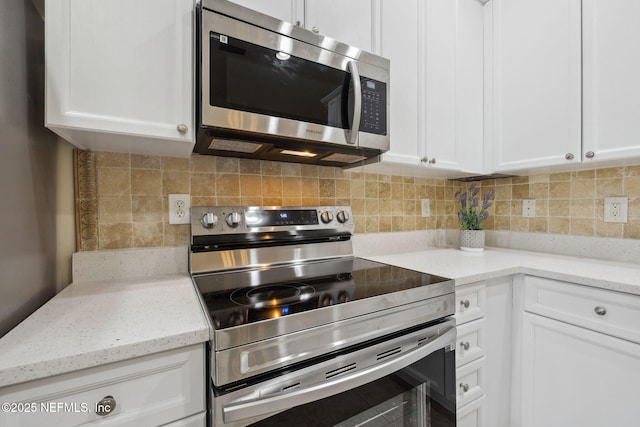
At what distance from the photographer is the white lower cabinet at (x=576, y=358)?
1031 mm

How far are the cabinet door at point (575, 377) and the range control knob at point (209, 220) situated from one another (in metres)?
1.44

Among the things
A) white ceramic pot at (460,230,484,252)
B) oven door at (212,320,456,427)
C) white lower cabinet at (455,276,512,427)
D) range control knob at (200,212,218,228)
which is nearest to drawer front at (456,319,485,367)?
white lower cabinet at (455,276,512,427)

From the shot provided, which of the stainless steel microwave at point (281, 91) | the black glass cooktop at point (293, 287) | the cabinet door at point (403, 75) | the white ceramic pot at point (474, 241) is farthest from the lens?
the white ceramic pot at point (474, 241)

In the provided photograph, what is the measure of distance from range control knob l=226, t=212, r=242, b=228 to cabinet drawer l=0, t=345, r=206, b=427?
2.00 feet

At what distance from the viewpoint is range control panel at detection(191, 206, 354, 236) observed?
1.19 m

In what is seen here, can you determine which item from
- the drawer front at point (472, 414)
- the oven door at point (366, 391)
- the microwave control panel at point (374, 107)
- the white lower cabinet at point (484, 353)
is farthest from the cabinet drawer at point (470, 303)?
the microwave control panel at point (374, 107)

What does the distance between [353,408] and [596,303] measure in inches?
40.4

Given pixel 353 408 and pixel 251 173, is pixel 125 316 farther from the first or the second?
pixel 251 173

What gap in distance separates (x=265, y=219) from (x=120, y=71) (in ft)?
2.38

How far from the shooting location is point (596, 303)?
110cm

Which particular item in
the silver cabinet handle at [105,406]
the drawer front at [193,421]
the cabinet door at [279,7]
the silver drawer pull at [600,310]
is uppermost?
Result: the cabinet door at [279,7]

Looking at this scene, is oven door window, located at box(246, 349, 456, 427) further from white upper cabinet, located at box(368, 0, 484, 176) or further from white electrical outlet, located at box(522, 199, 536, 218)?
white electrical outlet, located at box(522, 199, 536, 218)

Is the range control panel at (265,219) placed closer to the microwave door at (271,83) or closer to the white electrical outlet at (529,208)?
the microwave door at (271,83)

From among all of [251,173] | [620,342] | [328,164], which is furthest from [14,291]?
[620,342]
